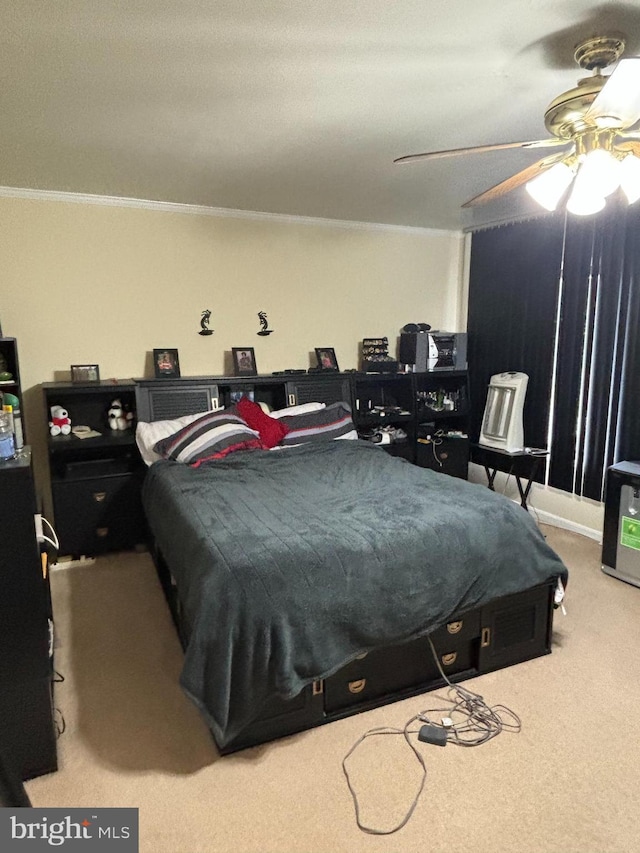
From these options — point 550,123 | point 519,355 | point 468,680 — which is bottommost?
point 468,680

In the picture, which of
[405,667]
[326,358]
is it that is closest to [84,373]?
[326,358]

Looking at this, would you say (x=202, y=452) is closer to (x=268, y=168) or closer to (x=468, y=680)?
(x=268, y=168)

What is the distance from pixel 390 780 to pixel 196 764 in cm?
66

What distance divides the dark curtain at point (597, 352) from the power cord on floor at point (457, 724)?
2.15 meters

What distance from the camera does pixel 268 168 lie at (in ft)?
9.87

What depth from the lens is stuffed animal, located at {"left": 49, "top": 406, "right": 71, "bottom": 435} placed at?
3420mm

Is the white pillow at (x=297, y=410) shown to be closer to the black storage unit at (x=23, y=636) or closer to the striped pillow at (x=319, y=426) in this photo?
the striped pillow at (x=319, y=426)

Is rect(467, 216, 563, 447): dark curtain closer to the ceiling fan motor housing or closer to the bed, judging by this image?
the bed

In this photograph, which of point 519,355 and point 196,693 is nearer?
point 196,693

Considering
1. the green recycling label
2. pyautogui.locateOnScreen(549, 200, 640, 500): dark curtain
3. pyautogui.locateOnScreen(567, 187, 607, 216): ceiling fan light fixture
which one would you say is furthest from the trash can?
pyautogui.locateOnScreen(567, 187, 607, 216): ceiling fan light fixture

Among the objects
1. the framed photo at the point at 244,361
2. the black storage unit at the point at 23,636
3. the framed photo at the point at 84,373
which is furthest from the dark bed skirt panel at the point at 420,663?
the framed photo at the point at 244,361

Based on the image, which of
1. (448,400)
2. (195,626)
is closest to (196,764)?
(195,626)

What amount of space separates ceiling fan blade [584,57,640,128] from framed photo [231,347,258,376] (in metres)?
2.85

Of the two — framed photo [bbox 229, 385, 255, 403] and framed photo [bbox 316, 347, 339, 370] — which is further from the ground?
framed photo [bbox 316, 347, 339, 370]
